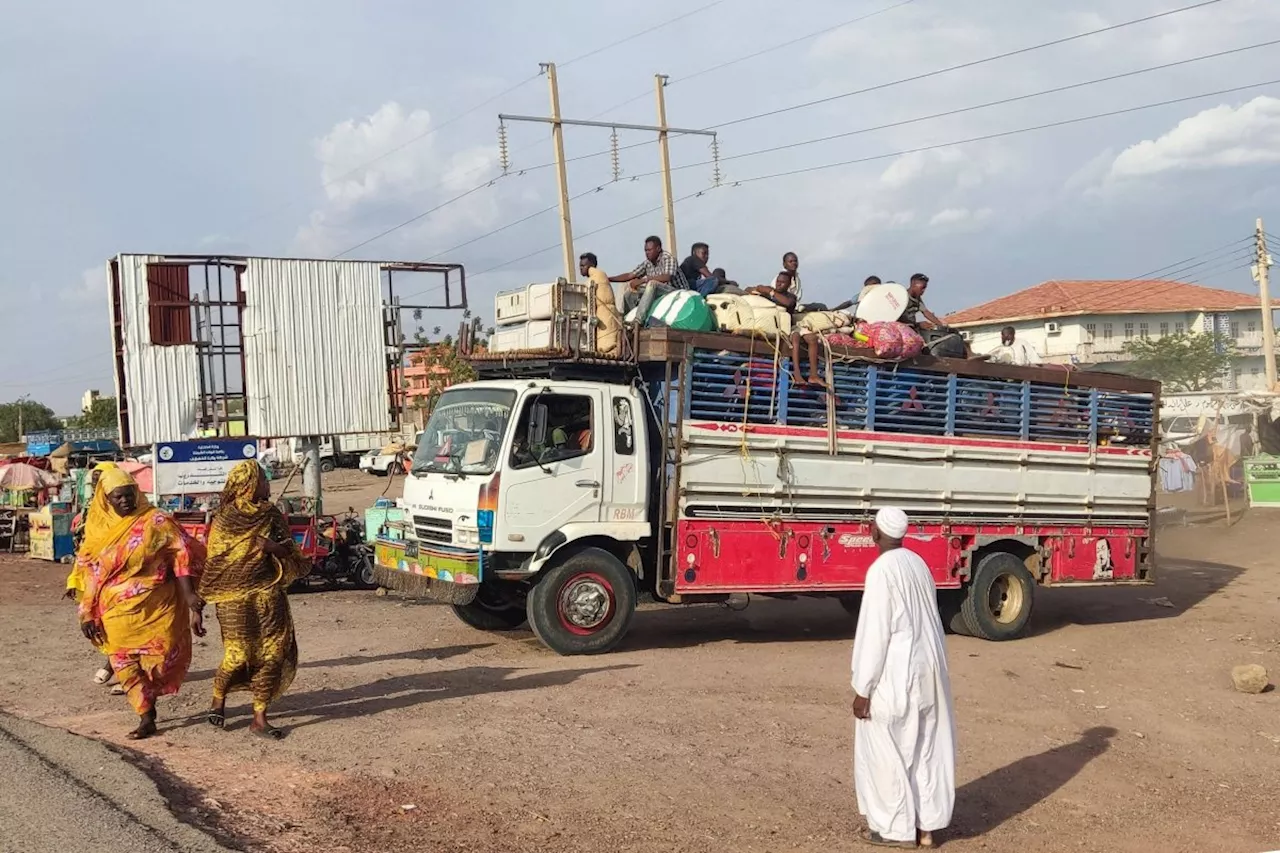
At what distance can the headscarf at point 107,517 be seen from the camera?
6262 mm

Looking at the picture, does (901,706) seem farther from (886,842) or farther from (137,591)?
(137,591)

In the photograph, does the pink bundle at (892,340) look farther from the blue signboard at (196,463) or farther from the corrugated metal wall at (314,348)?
the corrugated metal wall at (314,348)

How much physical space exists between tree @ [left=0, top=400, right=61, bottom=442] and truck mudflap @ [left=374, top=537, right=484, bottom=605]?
8129 cm

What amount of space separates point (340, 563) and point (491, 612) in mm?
4835

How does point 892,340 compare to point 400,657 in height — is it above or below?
above

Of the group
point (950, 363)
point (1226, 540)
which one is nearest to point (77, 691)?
point (950, 363)

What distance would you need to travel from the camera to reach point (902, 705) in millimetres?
4727

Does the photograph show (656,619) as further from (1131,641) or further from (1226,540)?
(1226,540)

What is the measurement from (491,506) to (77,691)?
3.08 metres

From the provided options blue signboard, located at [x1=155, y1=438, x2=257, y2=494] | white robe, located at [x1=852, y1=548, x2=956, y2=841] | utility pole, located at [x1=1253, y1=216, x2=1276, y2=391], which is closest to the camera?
white robe, located at [x1=852, y1=548, x2=956, y2=841]

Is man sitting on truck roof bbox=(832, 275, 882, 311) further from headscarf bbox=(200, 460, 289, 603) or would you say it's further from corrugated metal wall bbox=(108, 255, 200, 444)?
corrugated metal wall bbox=(108, 255, 200, 444)

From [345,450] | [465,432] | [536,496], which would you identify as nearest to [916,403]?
[536,496]

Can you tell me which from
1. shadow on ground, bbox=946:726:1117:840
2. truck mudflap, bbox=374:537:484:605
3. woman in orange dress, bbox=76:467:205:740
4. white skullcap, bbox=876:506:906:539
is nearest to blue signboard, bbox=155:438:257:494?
truck mudflap, bbox=374:537:484:605

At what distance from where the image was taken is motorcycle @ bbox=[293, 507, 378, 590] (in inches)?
566
